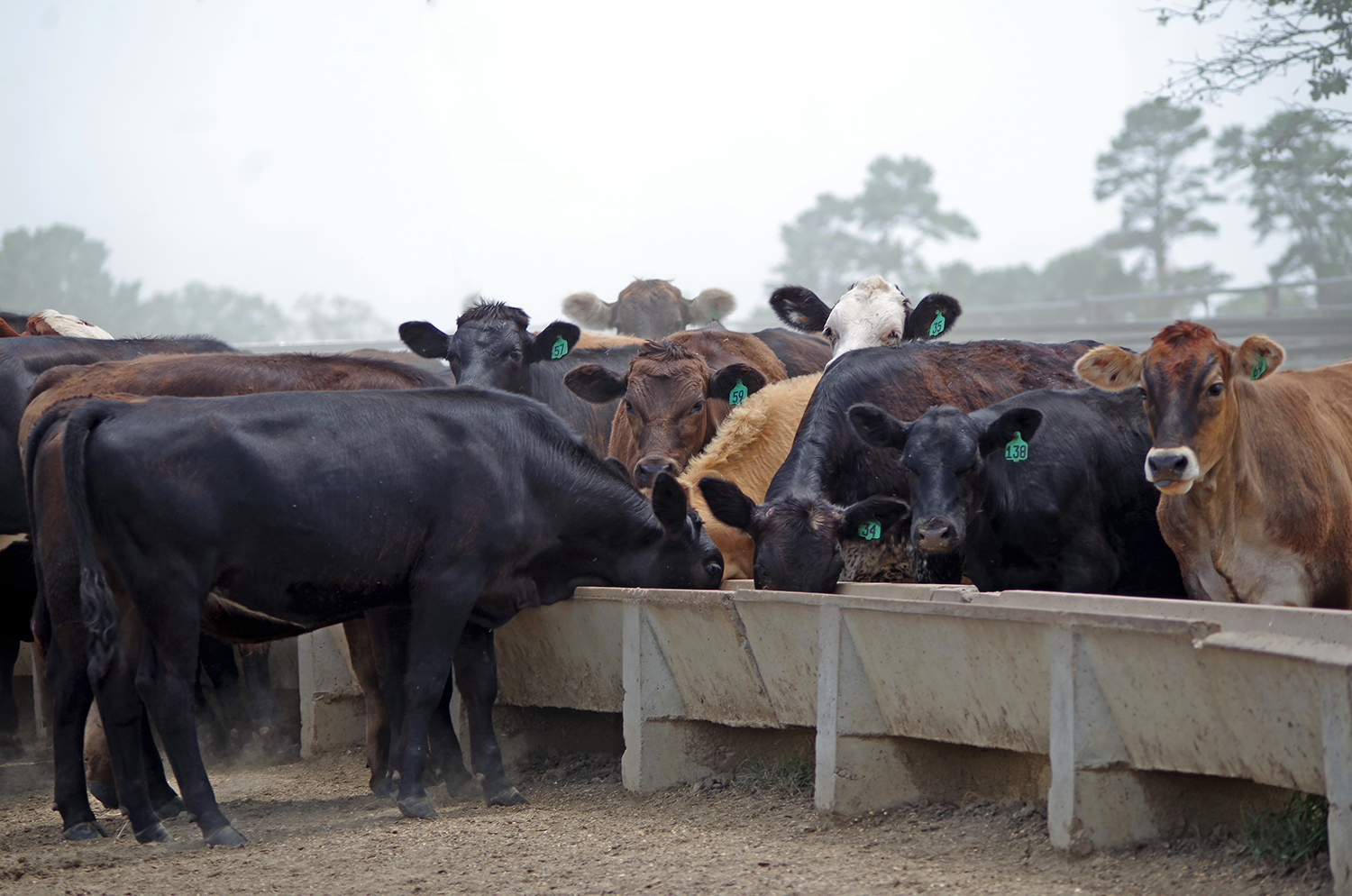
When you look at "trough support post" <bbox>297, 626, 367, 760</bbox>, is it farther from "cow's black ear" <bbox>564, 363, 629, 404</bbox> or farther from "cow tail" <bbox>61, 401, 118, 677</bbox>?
"cow tail" <bbox>61, 401, 118, 677</bbox>

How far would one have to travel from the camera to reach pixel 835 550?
20.4 ft

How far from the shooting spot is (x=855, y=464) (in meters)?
7.07

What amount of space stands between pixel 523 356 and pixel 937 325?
271 cm

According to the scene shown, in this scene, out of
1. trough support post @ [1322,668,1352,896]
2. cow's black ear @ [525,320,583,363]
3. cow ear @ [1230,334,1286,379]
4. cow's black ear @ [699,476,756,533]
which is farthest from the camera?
cow's black ear @ [525,320,583,363]

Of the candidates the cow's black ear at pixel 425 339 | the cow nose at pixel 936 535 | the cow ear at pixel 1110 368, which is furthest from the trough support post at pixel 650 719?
the cow's black ear at pixel 425 339

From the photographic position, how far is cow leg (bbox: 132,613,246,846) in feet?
16.6

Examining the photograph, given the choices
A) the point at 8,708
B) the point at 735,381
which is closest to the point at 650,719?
the point at 735,381

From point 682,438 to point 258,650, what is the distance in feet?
8.80

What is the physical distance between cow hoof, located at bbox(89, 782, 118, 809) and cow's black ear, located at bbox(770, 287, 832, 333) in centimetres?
574

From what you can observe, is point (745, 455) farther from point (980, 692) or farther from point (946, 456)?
point (980, 692)

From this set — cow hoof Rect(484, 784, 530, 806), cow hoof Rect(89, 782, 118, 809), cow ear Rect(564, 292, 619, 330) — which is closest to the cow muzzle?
cow hoof Rect(484, 784, 530, 806)

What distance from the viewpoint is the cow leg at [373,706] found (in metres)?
6.27

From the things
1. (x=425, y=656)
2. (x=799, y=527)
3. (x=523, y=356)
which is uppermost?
(x=523, y=356)

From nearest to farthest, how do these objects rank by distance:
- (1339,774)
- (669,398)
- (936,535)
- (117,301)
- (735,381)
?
(1339,774) → (936,535) → (669,398) → (735,381) → (117,301)
